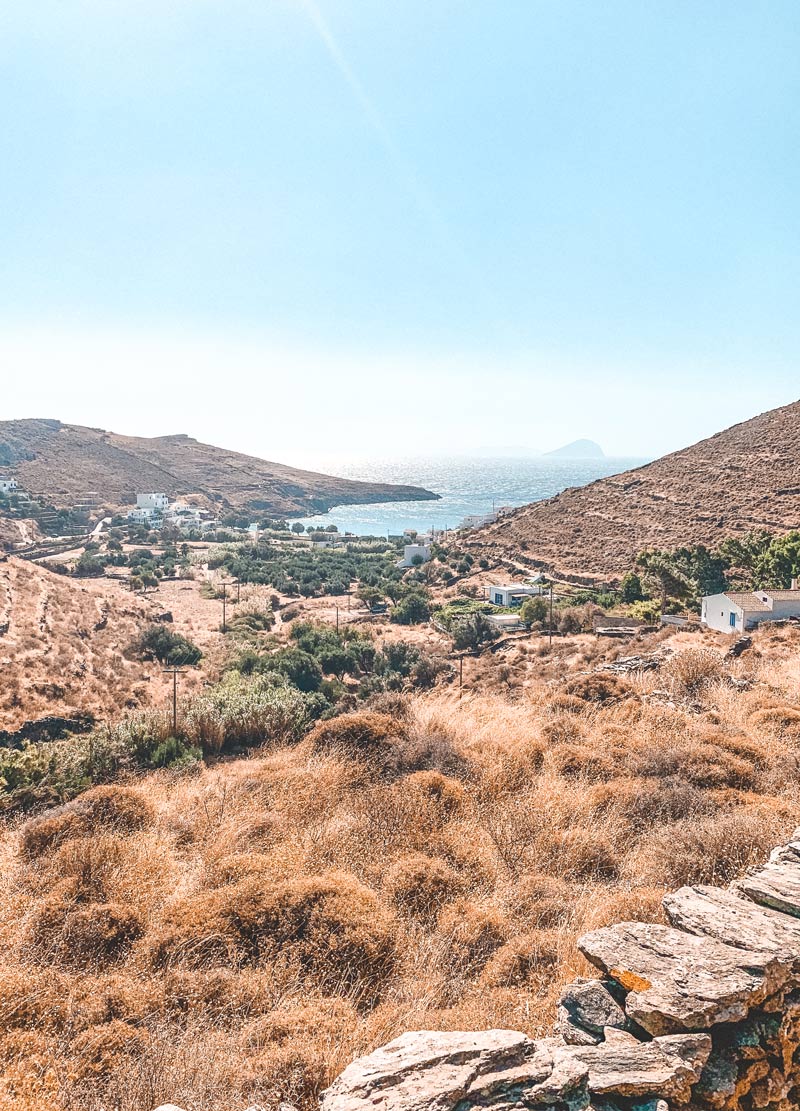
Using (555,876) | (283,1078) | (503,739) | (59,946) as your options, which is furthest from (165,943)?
(503,739)

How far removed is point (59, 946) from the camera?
4.27 meters

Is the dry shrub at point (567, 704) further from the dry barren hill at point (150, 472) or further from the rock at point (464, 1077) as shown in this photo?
the dry barren hill at point (150, 472)

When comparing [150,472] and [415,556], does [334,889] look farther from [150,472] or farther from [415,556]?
[150,472]

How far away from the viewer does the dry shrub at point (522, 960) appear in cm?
412

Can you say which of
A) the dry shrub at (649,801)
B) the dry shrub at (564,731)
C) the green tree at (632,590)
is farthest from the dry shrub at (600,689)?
the green tree at (632,590)

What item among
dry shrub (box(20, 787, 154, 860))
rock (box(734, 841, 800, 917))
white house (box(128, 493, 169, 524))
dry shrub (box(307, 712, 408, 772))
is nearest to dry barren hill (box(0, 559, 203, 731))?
dry shrub (box(20, 787, 154, 860))

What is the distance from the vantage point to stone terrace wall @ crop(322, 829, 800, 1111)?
8.55 feet

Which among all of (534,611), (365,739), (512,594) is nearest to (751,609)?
(534,611)

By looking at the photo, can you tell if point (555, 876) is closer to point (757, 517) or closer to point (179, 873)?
point (179, 873)

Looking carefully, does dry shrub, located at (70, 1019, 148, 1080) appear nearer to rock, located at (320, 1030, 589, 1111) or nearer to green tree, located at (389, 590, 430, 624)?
rock, located at (320, 1030, 589, 1111)

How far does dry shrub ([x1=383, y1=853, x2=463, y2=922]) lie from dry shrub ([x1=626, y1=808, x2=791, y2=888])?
1640mm

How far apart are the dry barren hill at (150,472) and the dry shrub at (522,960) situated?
90.3 meters

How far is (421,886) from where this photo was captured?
5.03 m

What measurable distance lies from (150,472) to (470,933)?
116 meters
